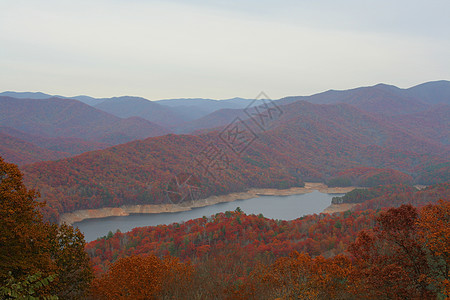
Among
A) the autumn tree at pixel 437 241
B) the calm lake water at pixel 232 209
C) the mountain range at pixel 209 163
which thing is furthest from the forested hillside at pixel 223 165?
the autumn tree at pixel 437 241

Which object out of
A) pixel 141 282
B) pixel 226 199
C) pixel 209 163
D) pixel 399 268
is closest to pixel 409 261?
pixel 399 268

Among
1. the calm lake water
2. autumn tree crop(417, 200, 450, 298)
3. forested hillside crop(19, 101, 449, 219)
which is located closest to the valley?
autumn tree crop(417, 200, 450, 298)

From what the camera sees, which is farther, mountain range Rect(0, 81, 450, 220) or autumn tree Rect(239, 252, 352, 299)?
mountain range Rect(0, 81, 450, 220)

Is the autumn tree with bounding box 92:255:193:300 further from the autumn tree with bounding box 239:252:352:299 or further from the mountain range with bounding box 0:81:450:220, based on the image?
the mountain range with bounding box 0:81:450:220

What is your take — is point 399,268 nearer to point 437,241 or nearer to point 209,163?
point 437,241

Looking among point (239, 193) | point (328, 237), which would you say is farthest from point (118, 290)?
point (239, 193)

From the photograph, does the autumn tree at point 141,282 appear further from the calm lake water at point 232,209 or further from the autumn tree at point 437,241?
the calm lake water at point 232,209
